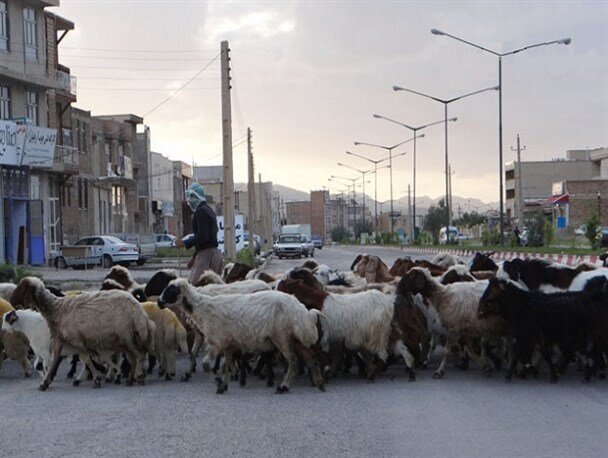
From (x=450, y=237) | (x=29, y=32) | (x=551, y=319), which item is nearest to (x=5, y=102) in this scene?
(x=29, y=32)

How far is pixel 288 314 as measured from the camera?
10453 millimetres

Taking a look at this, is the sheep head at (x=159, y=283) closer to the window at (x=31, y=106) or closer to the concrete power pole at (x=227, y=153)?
the concrete power pole at (x=227, y=153)

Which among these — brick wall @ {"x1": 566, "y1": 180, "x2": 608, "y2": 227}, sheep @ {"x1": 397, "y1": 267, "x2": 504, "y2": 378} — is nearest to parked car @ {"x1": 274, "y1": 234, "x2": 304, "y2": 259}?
brick wall @ {"x1": 566, "y1": 180, "x2": 608, "y2": 227}

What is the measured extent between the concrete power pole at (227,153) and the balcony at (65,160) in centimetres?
1930

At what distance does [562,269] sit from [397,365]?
8.85 feet

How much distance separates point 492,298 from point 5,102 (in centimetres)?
3171

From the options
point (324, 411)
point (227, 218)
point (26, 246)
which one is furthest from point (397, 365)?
point (26, 246)

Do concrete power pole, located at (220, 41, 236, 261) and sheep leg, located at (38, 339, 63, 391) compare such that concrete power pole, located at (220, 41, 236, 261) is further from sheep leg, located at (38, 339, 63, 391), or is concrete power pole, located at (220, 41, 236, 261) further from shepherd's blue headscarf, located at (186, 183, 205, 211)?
sheep leg, located at (38, 339, 63, 391)

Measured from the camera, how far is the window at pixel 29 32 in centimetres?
3975

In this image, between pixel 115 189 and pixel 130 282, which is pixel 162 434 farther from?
pixel 115 189

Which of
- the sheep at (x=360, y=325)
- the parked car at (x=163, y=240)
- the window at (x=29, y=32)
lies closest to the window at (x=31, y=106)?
the window at (x=29, y=32)

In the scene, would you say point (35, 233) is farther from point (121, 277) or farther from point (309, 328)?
point (309, 328)

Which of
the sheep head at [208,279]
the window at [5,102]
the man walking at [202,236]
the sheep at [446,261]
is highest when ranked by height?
the window at [5,102]

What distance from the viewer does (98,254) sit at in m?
40.4
